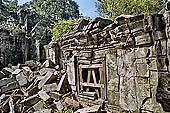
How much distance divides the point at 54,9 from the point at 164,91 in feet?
114

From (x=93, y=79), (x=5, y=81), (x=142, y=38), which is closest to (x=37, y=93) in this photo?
(x=5, y=81)

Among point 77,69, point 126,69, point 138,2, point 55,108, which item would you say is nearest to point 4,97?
point 55,108

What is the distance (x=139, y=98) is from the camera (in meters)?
4.70

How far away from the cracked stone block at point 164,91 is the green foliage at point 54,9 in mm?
31858

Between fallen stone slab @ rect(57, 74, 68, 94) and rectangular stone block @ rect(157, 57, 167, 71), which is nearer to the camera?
rectangular stone block @ rect(157, 57, 167, 71)

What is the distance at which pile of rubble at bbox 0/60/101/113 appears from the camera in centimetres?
683

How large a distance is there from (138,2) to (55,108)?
9788mm

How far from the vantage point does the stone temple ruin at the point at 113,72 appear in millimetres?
3949

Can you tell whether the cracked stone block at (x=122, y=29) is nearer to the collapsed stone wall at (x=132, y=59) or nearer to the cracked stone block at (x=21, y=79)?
the collapsed stone wall at (x=132, y=59)

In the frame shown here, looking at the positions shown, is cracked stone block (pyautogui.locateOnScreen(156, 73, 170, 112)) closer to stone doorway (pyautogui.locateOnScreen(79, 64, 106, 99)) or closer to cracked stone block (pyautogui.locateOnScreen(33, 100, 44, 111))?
stone doorway (pyautogui.locateOnScreen(79, 64, 106, 99))

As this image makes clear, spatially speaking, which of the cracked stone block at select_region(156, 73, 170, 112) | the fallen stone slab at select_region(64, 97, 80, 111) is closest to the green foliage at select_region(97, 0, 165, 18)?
the fallen stone slab at select_region(64, 97, 80, 111)

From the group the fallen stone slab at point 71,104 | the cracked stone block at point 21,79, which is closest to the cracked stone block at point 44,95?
the fallen stone slab at point 71,104

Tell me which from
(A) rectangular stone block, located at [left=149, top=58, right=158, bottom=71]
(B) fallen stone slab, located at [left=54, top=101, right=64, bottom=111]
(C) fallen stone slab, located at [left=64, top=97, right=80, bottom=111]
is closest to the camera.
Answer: (A) rectangular stone block, located at [left=149, top=58, right=158, bottom=71]

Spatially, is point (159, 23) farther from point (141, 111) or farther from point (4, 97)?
point (4, 97)
